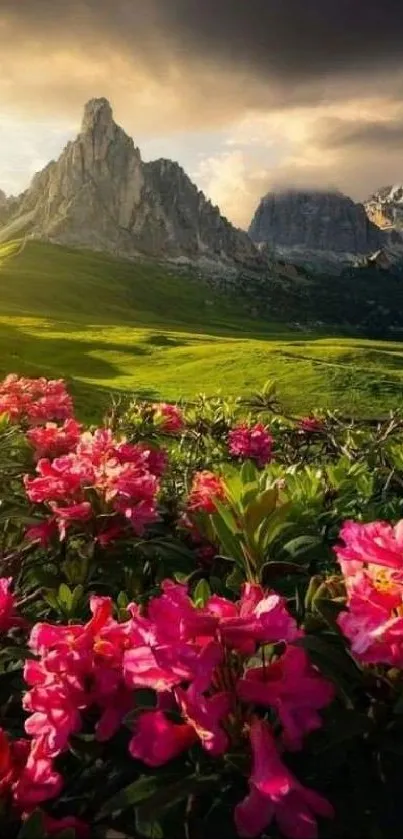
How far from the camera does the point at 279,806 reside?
135 centimetres

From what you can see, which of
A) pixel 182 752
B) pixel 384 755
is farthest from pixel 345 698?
pixel 182 752

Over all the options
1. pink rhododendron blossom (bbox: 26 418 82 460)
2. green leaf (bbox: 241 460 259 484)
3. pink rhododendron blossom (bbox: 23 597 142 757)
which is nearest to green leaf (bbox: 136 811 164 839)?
pink rhododendron blossom (bbox: 23 597 142 757)

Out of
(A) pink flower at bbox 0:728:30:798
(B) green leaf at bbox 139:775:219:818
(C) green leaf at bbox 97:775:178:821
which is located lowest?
(A) pink flower at bbox 0:728:30:798

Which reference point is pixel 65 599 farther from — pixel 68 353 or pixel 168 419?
pixel 68 353

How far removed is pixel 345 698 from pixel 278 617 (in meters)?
0.22

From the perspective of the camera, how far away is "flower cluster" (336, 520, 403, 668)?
1439mm

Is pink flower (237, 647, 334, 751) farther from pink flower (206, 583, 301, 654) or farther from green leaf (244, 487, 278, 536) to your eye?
green leaf (244, 487, 278, 536)

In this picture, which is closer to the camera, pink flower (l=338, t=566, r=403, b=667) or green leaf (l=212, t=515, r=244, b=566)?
pink flower (l=338, t=566, r=403, b=667)

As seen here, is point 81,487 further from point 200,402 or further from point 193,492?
point 200,402

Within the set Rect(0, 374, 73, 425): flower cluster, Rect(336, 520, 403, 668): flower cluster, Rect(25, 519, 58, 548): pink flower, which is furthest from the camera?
Rect(0, 374, 73, 425): flower cluster

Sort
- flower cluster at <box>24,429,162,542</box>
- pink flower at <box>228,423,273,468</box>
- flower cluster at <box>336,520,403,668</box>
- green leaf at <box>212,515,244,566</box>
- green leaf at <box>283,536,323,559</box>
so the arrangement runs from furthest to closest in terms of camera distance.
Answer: pink flower at <box>228,423,273,468</box> < flower cluster at <box>24,429,162,542</box> < green leaf at <box>283,536,323,559</box> < green leaf at <box>212,515,244,566</box> < flower cluster at <box>336,520,403,668</box>

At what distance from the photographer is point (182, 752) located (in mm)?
1532

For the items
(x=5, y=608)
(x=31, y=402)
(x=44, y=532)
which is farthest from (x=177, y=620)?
(x=31, y=402)

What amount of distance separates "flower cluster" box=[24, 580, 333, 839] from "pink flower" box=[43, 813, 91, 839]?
0.13m
